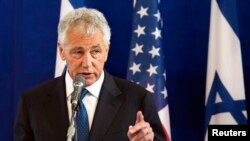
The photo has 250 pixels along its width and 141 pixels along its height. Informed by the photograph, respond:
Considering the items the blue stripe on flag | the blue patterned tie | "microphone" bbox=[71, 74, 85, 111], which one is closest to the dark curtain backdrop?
the blue stripe on flag

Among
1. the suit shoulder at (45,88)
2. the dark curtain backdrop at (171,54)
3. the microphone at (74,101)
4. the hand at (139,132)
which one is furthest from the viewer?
the dark curtain backdrop at (171,54)

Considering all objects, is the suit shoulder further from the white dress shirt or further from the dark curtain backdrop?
the dark curtain backdrop

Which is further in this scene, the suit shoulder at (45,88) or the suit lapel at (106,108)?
the suit shoulder at (45,88)

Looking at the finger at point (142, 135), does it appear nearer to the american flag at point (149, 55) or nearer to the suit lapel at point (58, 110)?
the suit lapel at point (58, 110)

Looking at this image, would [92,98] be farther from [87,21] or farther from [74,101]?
[74,101]

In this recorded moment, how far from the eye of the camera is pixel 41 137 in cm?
222

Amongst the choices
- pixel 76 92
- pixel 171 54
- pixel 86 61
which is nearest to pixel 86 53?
pixel 86 61

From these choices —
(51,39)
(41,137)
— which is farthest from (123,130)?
(51,39)

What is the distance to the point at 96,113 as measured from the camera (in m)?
2.22

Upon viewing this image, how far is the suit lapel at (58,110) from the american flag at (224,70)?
59.1 inches

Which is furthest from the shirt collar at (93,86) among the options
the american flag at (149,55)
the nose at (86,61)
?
the american flag at (149,55)

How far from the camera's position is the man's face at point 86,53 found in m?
2.21

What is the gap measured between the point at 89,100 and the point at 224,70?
1.50 m

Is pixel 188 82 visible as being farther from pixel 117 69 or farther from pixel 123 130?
pixel 123 130
